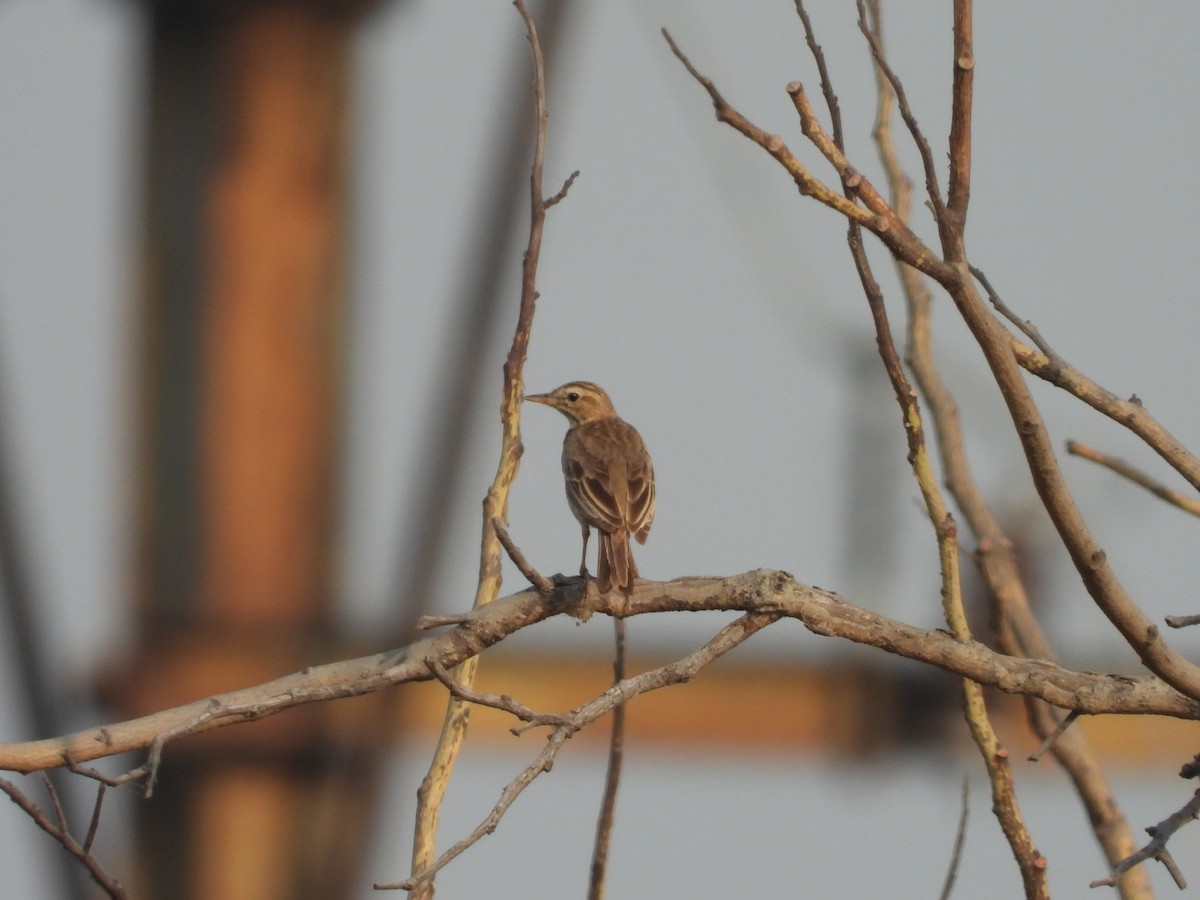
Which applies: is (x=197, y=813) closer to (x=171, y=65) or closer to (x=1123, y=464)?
(x=171, y=65)

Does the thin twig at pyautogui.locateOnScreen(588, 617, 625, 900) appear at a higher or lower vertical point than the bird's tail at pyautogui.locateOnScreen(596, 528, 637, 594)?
lower

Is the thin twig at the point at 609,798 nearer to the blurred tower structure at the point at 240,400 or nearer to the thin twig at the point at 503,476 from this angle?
the thin twig at the point at 503,476

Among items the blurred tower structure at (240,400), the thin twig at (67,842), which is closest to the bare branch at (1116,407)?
the thin twig at (67,842)

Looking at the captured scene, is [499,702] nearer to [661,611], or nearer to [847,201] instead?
[661,611]

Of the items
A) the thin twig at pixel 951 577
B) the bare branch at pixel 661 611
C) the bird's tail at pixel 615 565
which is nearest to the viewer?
the bare branch at pixel 661 611

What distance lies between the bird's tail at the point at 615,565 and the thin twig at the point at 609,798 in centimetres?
12

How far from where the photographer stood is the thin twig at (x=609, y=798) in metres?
5.46

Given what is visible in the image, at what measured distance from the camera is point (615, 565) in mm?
6188

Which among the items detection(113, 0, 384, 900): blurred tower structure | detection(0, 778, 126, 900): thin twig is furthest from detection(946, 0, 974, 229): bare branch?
detection(113, 0, 384, 900): blurred tower structure

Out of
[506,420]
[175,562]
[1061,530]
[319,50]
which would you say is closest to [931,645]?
[1061,530]

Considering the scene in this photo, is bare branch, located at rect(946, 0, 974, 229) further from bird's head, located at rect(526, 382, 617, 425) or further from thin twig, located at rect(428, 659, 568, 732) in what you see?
bird's head, located at rect(526, 382, 617, 425)

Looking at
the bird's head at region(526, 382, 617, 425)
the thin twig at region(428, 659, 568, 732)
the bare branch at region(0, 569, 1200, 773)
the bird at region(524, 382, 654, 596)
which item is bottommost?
the thin twig at region(428, 659, 568, 732)


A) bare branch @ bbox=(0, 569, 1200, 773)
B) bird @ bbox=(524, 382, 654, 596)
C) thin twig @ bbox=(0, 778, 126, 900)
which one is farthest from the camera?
bird @ bbox=(524, 382, 654, 596)

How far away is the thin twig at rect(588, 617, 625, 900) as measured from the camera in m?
5.46
